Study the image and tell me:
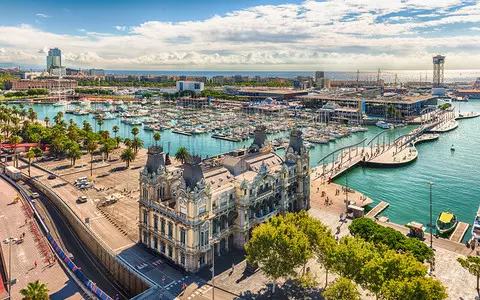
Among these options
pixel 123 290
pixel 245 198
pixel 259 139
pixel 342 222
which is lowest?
pixel 123 290

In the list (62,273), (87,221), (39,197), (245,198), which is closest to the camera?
(62,273)

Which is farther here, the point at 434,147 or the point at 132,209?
the point at 434,147

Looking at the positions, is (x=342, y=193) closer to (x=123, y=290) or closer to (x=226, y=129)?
(x=123, y=290)

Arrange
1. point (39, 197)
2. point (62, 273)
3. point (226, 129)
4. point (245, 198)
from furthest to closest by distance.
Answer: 1. point (226, 129)
2. point (39, 197)
3. point (245, 198)
4. point (62, 273)

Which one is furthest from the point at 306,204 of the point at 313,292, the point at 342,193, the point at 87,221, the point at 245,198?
the point at 87,221

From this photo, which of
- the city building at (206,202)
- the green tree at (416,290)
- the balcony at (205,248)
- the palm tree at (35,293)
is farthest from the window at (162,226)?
the green tree at (416,290)

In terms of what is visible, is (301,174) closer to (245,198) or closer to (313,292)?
(245,198)

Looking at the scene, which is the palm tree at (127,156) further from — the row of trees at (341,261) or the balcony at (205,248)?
the row of trees at (341,261)

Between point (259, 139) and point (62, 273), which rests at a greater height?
point (259, 139)
